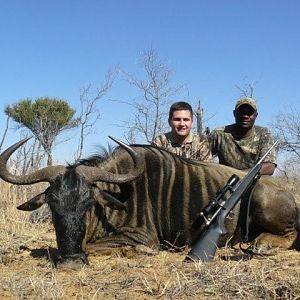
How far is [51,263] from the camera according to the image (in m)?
3.85

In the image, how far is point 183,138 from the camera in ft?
19.9

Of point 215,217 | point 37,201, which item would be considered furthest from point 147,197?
point 37,201

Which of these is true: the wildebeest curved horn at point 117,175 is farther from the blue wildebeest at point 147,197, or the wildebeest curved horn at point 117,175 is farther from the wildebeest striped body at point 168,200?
the wildebeest striped body at point 168,200

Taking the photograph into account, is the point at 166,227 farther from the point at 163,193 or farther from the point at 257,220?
the point at 257,220

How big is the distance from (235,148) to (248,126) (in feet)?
0.92

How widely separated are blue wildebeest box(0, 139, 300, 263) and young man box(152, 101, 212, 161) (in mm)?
927

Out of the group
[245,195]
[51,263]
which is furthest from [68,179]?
[245,195]

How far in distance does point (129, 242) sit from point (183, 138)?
1885mm

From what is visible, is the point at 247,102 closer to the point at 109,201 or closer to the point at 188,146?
the point at 188,146

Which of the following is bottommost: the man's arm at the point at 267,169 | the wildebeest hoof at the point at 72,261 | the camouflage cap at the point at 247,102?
the wildebeest hoof at the point at 72,261

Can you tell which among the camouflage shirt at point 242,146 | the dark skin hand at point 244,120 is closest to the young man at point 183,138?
the camouflage shirt at point 242,146

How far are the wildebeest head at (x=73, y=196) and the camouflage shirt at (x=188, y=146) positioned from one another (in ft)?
5.22

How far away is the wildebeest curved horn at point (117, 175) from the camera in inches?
169

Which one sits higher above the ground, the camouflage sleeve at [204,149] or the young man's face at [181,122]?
the young man's face at [181,122]
